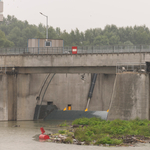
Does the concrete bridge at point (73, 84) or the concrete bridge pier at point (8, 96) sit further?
the concrete bridge pier at point (8, 96)

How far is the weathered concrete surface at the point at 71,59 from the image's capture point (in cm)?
5538

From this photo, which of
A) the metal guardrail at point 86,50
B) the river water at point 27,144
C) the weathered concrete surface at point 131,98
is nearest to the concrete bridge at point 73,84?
the weathered concrete surface at point 131,98

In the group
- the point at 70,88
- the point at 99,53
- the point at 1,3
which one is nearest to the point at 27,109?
the point at 70,88

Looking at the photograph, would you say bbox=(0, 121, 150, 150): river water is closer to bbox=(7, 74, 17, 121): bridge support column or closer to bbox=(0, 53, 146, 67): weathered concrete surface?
bbox=(7, 74, 17, 121): bridge support column

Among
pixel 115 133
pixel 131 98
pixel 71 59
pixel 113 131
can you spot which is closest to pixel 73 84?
pixel 71 59

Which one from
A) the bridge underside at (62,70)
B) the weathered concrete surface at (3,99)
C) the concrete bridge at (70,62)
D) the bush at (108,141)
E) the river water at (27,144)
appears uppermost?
the concrete bridge at (70,62)

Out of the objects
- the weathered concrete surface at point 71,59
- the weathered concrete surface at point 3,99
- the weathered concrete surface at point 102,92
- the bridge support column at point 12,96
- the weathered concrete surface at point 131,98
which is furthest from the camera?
the weathered concrete surface at point 102,92

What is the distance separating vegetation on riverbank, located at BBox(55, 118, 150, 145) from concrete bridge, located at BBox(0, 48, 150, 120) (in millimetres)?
3765

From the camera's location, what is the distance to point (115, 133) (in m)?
41.8

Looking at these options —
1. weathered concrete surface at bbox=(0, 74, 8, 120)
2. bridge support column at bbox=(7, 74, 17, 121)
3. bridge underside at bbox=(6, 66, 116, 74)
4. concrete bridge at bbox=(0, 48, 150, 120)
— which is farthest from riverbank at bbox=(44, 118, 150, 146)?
weathered concrete surface at bbox=(0, 74, 8, 120)

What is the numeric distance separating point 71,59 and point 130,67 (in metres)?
10.5

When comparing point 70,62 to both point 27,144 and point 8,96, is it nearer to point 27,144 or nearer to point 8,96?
point 8,96

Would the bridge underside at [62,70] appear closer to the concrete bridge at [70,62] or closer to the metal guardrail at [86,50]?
the concrete bridge at [70,62]

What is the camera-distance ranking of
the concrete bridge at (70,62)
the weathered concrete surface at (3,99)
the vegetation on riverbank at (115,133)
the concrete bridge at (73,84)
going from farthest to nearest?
the weathered concrete surface at (3,99)
the concrete bridge at (70,62)
the concrete bridge at (73,84)
the vegetation on riverbank at (115,133)
